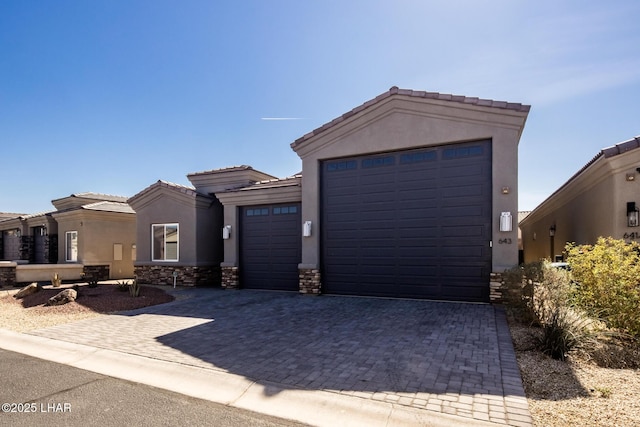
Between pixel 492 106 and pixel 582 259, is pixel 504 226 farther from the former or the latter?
pixel 492 106

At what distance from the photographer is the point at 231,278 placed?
13852 mm

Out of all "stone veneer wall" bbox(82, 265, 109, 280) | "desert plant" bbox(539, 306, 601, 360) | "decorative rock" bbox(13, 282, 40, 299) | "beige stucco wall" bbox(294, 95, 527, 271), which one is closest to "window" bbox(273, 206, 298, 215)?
"beige stucco wall" bbox(294, 95, 527, 271)

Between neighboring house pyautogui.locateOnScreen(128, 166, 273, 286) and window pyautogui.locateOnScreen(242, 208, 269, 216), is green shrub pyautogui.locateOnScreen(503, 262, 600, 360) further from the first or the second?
neighboring house pyautogui.locateOnScreen(128, 166, 273, 286)

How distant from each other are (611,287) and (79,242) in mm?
22564

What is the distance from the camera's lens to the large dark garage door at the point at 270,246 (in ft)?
42.4

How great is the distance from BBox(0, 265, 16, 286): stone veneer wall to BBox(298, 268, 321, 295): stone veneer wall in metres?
14.5

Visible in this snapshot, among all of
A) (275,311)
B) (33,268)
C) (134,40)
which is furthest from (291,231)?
(33,268)

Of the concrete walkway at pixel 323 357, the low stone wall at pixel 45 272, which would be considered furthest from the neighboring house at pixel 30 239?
the concrete walkway at pixel 323 357

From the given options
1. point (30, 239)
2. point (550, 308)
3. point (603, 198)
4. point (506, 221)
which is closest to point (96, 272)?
point (30, 239)

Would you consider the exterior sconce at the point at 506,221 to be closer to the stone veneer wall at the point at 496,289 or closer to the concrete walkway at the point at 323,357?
the stone veneer wall at the point at 496,289

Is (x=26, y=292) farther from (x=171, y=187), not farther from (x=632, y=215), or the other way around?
(x=632, y=215)

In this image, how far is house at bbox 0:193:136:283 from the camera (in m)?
17.9

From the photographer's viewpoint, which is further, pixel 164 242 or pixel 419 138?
pixel 164 242

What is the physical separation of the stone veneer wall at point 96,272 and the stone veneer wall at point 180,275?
13.6ft
